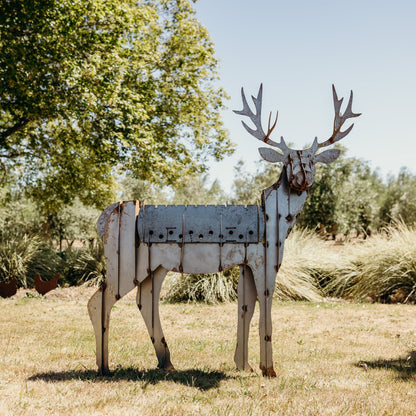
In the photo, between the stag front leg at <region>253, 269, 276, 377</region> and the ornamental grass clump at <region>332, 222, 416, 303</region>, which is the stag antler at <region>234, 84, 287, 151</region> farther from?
the ornamental grass clump at <region>332, 222, 416, 303</region>

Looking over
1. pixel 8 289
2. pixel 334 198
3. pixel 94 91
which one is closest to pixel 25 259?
pixel 8 289

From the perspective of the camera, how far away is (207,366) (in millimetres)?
4602

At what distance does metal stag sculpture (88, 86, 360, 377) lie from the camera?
411 centimetres

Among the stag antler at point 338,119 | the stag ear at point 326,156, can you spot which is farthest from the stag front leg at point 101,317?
the stag antler at point 338,119

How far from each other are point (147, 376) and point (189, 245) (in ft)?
4.38

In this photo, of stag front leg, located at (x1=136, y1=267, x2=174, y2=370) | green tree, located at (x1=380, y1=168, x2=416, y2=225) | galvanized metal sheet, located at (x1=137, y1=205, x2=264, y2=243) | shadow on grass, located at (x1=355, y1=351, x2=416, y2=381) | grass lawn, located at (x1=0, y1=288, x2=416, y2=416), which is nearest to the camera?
grass lawn, located at (x1=0, y1=288, x2=416, y2=416)

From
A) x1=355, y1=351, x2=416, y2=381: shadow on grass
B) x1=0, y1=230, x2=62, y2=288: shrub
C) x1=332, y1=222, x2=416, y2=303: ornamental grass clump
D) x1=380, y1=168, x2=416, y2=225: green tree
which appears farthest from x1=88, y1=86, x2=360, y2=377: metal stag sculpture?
x1=380, y1=168, x2=416, y2=225: green tree

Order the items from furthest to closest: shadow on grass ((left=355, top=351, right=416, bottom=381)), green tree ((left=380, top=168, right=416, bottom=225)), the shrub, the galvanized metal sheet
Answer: green tree ((left=380, top=168, right=416, bottom=225)) < the shrub < shadow on grass ((left=355, top=351, right=416, bottom=381)) < the galvanized metal sheet

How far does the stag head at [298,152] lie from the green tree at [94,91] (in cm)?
572

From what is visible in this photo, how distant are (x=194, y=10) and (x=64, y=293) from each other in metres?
10.3

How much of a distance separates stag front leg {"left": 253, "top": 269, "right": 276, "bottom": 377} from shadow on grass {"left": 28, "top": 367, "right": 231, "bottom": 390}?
1.35ft

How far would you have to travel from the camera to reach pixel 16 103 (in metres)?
9.78

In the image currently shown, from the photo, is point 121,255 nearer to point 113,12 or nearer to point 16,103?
point 16,103

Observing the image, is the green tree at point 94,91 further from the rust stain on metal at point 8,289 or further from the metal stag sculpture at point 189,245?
the metal stag sculpture at point 189,245
